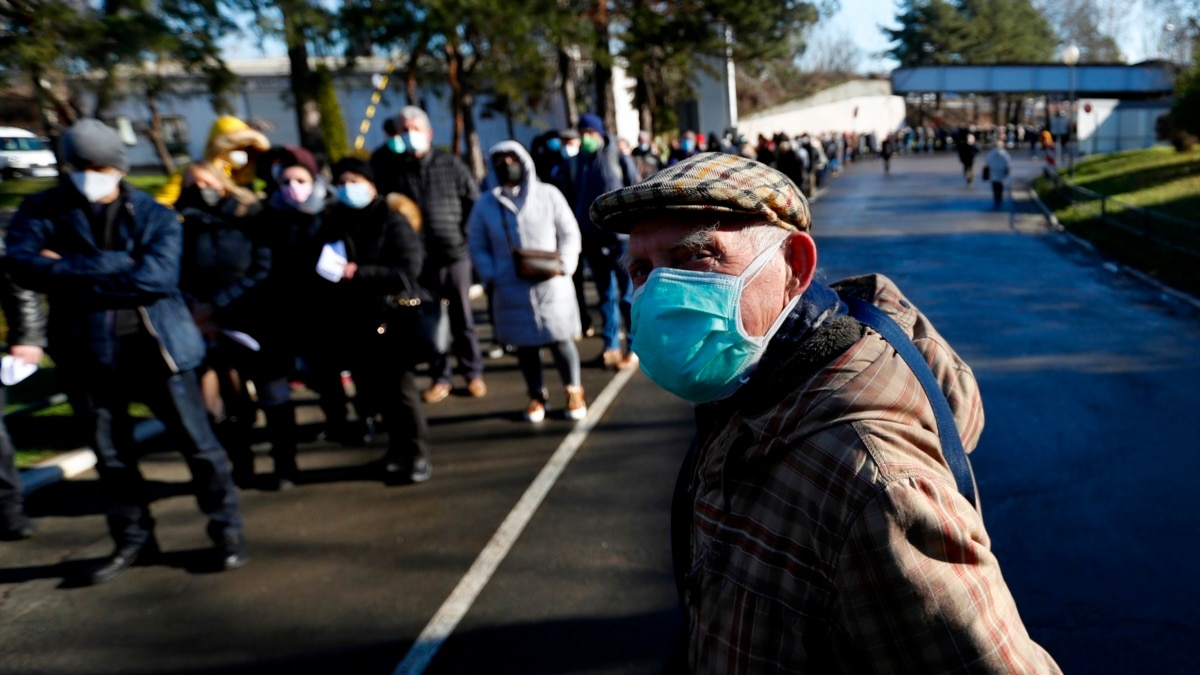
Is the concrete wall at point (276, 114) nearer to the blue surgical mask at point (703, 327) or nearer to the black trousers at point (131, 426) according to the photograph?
the black trousers at point (131, 426)

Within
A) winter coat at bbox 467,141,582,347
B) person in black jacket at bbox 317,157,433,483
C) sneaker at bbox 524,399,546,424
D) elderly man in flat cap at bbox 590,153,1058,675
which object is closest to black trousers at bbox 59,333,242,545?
person in black jacket at bbox 317,157,433,483

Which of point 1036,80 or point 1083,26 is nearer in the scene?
point 1036,80

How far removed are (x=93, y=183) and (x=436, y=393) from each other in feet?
11.2

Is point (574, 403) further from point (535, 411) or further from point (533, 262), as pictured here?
point (533, 262)

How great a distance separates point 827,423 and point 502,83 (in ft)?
65.4

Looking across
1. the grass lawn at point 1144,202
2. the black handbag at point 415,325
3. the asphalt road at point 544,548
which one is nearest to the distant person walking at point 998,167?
the grass lawn at point 1144,202

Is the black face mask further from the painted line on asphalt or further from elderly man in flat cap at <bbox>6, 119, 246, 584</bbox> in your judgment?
elderly man in flat cap at <bbox>6, 119, 246, 584</bbox>

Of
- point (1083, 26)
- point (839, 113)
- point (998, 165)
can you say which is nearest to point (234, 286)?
point (998, 165)

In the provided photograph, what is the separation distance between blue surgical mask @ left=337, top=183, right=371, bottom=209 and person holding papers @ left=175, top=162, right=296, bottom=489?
536 mm

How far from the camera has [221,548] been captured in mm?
4352

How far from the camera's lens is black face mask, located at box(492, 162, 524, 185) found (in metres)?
5.76

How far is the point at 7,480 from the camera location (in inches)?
185

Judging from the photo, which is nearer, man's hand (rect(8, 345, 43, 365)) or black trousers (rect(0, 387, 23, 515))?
man's hand (rect(8, 345, 43, 365))

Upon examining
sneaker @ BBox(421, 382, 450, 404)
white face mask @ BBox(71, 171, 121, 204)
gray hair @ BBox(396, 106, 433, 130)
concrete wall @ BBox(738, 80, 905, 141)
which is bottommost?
sneaker @ BBox(421, 382, 450, 404)
